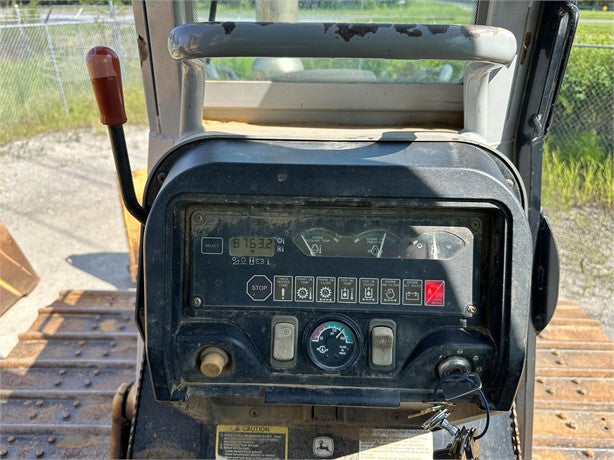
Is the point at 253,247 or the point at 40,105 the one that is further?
the point at 40,105

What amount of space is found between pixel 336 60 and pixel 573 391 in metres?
1.76

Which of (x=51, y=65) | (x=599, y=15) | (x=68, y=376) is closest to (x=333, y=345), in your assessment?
(x=68, y=376)

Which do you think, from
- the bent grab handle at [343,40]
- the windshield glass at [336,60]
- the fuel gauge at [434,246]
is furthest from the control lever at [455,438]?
the windshield glass at [336,60]

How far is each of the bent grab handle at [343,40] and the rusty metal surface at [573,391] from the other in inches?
62.7

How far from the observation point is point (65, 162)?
750cm

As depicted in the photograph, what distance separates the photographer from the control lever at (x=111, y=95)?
1.24 metres

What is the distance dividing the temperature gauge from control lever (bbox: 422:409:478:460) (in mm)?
222

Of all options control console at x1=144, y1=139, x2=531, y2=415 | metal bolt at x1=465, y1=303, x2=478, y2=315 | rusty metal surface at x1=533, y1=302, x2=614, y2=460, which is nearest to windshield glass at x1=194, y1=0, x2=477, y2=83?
control console at x1=144, y1=139, x2=531, y2=415

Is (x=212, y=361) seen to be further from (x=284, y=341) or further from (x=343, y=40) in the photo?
(x=343, y=40)

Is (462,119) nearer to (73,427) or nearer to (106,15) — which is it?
(73,427)

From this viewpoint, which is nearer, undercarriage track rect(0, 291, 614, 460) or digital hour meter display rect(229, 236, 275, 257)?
digital hour meter display rect(229, 236, 275, 257)

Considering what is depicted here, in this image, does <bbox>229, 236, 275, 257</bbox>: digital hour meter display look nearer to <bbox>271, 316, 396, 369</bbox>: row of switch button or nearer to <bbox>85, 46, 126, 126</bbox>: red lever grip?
<bbox>271, 316, 396, 369</bbox>: row of switch button

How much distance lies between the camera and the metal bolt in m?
1.30

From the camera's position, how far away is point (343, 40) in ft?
3.94
